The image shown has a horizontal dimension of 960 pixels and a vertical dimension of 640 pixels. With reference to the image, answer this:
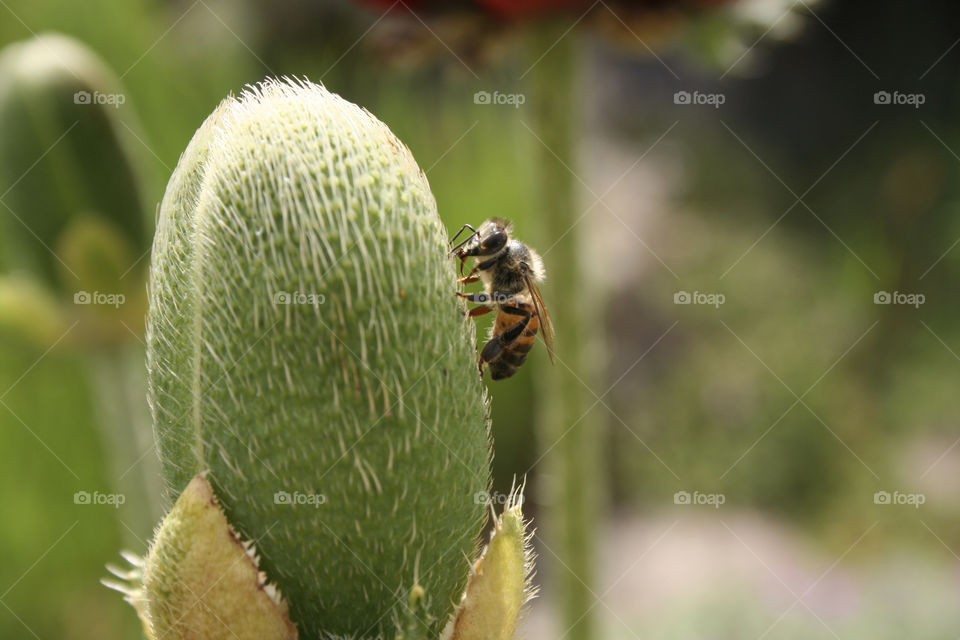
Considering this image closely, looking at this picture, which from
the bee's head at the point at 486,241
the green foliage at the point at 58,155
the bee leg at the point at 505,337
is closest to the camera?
the bee's head at the point at 486,241

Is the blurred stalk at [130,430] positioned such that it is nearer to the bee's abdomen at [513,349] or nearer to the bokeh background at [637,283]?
the bokeh background at [637,283]

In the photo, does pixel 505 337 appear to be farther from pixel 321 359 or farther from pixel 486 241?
pixel 321 359

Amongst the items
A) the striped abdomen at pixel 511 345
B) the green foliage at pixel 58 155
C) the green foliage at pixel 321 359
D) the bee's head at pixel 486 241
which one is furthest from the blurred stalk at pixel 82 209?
the green foliage at pixel 321 359

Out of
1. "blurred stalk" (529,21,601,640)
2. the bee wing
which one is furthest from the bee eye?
"blurred stalk" (529,21,601,640)

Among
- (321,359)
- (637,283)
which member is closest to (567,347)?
(321,359)

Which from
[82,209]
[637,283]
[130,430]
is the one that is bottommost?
[130,430]

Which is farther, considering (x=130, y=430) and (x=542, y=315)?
(x=130, y=430)

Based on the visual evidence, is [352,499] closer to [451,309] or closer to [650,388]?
[451,309]
